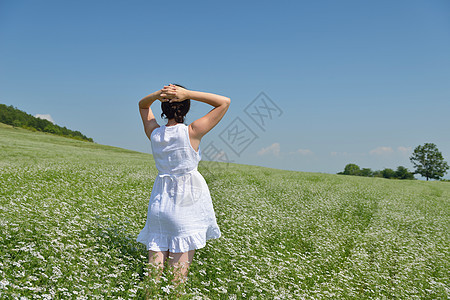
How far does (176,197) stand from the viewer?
12.8 ft

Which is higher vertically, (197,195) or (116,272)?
(197,195)

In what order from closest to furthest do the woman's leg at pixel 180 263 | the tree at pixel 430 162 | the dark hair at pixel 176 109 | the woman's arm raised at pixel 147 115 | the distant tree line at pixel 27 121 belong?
the woman's leg at pixel 180 263, the dark hair at pixel 176 109, the woman's arm raised at pixel 147 115, the tree at pixel 430 162, the distant tree line at pixel 27 121

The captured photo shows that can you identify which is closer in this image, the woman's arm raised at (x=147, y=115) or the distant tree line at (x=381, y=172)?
the woman's arm raised at (x=147, y=115)

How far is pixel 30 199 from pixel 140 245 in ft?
13.5

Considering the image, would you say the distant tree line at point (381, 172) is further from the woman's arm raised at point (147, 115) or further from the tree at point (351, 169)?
the woman's arm raised at point (147, 115)

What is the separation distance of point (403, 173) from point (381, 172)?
1133 centimetres

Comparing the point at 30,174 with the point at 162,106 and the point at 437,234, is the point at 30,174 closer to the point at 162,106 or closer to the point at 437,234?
the point at 162,106

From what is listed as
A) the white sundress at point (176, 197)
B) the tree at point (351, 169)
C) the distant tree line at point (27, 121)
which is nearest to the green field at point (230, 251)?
the white sundress at point (176, 197)

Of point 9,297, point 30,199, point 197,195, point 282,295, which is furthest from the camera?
point 30,199

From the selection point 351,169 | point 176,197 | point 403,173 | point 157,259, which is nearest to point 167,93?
point 176,197

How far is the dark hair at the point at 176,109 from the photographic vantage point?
3893 mm

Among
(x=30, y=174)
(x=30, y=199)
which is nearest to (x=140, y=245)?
→ (x=30, y=199)

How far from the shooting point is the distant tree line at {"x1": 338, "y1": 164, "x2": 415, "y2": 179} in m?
84.4

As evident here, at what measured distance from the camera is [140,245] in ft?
18.0
